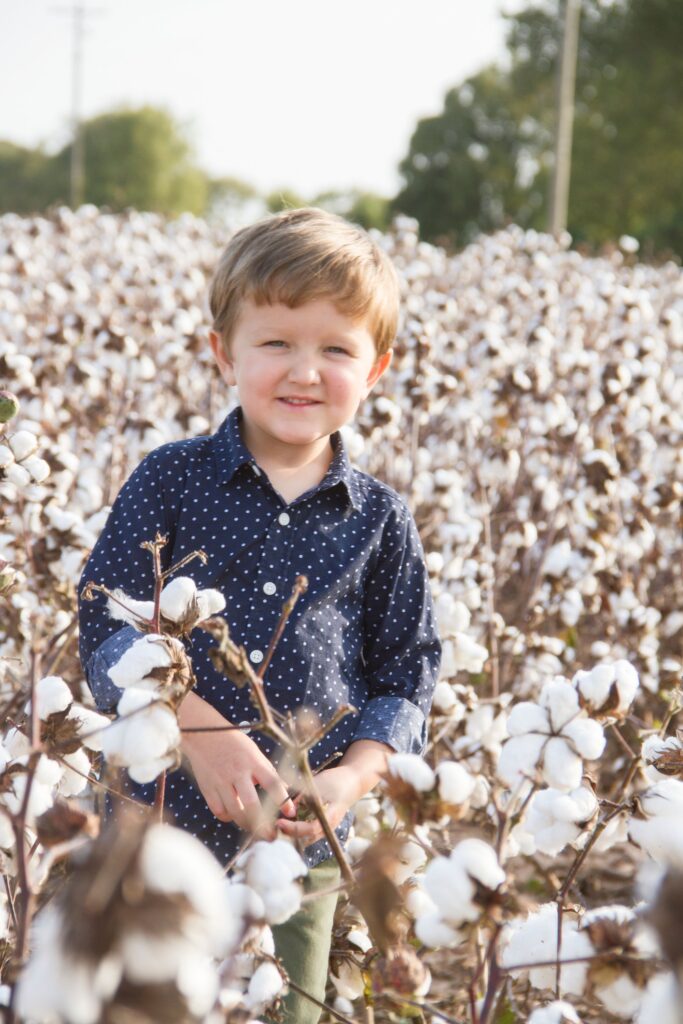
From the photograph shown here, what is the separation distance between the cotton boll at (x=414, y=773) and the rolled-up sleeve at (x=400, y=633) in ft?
2.53

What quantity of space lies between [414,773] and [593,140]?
99.7 feet

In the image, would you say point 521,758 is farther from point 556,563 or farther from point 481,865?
point 556,563

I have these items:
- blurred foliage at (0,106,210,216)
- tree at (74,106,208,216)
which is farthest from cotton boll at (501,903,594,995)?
tree at (74,106,208,216)

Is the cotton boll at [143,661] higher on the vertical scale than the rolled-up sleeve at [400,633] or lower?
higher

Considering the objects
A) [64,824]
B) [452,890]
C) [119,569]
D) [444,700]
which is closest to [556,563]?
[444,700]

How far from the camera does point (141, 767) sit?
0.99 metres

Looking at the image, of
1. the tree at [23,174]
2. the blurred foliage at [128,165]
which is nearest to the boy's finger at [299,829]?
the tree at [23,174]

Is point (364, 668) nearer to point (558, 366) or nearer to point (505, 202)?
point (558, 366)

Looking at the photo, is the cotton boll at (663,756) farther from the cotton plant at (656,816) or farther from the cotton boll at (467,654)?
the cotton boll at (467,654)

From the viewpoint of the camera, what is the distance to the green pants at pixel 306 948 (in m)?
1.75

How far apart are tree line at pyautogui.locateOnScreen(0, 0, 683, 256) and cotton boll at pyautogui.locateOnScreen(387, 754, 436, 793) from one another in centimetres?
2092

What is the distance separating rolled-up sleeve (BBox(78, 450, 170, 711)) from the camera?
5.25ft

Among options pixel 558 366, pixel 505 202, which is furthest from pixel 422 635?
pixel 505 202

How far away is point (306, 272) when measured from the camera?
71.0 inches
